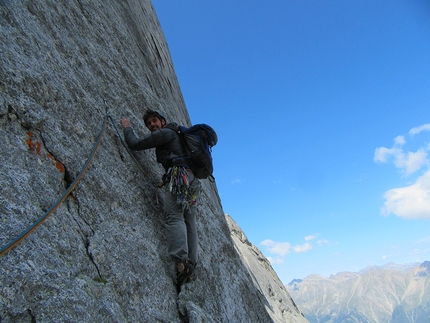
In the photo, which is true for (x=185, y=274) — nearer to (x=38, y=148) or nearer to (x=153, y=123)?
(x=38, y=148)

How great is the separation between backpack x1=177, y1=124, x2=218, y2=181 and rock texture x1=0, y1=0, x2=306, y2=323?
0.74 m

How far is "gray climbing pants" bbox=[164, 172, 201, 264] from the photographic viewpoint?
3.82 meters

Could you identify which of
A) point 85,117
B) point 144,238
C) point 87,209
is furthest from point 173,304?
point 85,117

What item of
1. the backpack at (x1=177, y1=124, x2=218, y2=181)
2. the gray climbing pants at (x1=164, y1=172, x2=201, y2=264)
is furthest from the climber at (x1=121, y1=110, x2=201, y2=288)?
→ the backpack at (x1=177, y1=124, x2=218, y2=181)

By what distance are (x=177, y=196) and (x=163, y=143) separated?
0.87 meters

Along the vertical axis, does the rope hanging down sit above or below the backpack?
below

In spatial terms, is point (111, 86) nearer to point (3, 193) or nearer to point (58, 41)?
point (58, 41)

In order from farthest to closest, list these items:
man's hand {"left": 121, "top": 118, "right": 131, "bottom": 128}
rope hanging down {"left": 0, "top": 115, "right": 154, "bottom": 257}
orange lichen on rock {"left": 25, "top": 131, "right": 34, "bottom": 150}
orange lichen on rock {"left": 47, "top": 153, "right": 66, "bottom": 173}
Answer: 1. man's hand {"left": 121, "top": 118, "right": 131, "bottom": 128}
2. orange lichen on rock {"left": 47, "top": 153, "right": 66, "bottom": 173}
3. orange lichen on rock {"left": 25, "top": 131, "right": 34, "bottom": 150}
4. rope hanging down {"left": 0, "top": 115, "right": 154, "bottom": 257}

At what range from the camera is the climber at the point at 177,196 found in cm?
380

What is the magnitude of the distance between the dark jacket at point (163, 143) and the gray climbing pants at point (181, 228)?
1.34 ft

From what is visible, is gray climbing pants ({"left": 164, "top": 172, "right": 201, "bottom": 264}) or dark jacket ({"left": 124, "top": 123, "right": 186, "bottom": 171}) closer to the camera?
gray climbing pants ({"left": 164, "top": 172, "right": 201, "bottom": 264})

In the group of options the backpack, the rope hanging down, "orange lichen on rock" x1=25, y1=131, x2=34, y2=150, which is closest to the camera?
the rope hanging down

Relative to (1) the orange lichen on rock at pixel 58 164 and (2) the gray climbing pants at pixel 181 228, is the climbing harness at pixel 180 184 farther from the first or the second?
(1) the orange lichen on rock at pixel 58 164

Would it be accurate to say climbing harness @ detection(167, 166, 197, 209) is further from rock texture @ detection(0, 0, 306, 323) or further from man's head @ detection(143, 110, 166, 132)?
Result: man's head @ detection(143, 110, 166, 132)
